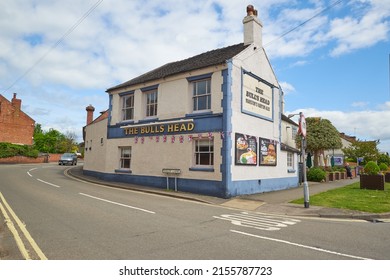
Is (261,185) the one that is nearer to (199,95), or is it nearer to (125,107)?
(199,95)

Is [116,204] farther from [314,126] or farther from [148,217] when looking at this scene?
[314,126]

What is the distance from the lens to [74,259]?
16.5 ft

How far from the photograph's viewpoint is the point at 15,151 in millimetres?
41969

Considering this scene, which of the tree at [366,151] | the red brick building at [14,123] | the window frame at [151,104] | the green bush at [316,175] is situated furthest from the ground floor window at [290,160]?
the red brick building at [14,123]

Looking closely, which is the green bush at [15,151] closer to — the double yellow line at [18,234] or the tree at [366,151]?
the double yellow line at [18,234]

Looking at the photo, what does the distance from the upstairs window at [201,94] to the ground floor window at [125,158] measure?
619cm

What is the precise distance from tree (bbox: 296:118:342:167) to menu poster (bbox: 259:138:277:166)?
1273 cm

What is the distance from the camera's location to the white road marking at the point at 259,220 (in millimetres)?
8181

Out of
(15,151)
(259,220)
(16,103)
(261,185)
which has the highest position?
(16,103)

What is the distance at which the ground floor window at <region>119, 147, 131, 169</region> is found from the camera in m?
19.4

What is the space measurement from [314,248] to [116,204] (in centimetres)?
733

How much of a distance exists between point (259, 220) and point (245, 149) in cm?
647

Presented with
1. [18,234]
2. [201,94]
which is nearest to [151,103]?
[201,94]

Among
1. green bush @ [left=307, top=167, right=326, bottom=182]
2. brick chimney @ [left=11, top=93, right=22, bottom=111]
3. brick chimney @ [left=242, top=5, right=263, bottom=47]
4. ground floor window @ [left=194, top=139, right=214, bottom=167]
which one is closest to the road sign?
ground floor window @ [left=194, top=139, right=214, bottom=167]
